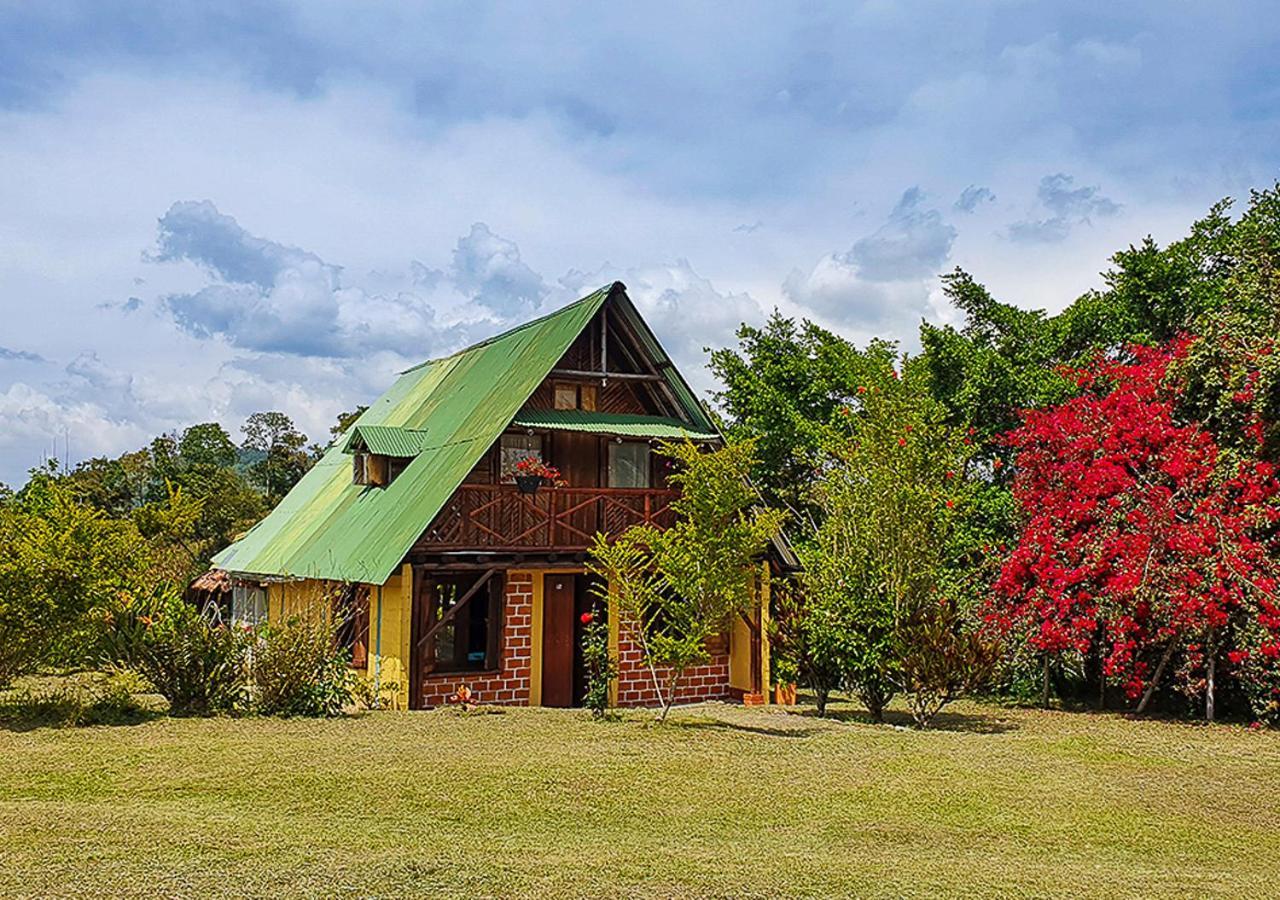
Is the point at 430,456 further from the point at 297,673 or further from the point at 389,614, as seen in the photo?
the point at 297,673

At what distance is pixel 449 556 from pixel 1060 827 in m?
9.77

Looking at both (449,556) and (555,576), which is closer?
(449,556)

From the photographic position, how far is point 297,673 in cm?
1457

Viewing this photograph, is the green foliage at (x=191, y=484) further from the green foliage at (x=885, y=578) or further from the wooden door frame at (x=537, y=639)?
the green foliage at (x=885, y=578)

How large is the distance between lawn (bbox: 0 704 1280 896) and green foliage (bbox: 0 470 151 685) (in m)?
1.21

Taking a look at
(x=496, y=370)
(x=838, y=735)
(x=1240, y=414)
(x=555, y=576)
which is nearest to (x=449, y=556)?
(x=555, y=576)

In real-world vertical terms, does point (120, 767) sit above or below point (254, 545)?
below

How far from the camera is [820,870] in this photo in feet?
26.2

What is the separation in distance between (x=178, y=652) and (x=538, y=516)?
5.63 metres

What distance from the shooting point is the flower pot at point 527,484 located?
17.6m

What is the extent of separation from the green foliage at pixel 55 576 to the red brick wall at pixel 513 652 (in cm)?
590

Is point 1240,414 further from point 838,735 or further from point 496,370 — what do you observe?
point 496,370

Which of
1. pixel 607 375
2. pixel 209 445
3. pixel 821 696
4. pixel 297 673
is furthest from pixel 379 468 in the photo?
pixel 209 445

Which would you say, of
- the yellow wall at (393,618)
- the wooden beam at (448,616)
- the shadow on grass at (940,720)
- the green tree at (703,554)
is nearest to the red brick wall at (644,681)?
the shadow on grass at (940,720)
